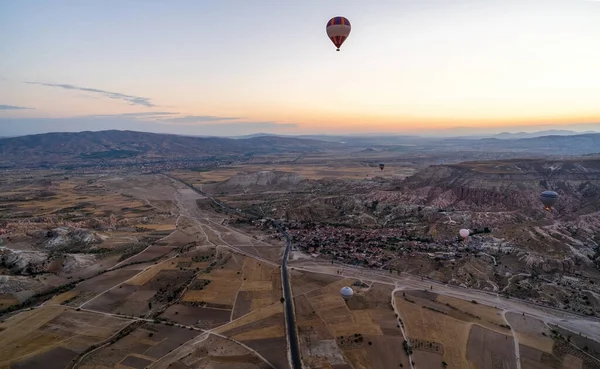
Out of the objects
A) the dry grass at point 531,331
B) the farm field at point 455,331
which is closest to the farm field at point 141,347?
the farm field at point 455,331

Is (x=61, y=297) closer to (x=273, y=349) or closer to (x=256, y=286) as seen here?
(x=256, y=286)

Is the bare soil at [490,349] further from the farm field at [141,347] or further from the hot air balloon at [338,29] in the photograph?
the hot air balloon at [338,29]

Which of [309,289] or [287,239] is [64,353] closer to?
[309,289]

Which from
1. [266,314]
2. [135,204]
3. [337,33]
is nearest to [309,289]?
[266,314]

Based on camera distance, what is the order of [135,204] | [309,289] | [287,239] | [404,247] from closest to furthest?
[309,289]
[404,247]
[287,239]
[135,204]

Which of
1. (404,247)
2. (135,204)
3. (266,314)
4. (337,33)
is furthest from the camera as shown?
(135,204)

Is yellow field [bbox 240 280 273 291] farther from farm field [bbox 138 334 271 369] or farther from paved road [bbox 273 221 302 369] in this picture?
farm field [bbox 138 334 271 369]

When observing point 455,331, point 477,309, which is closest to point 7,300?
point 455,331
